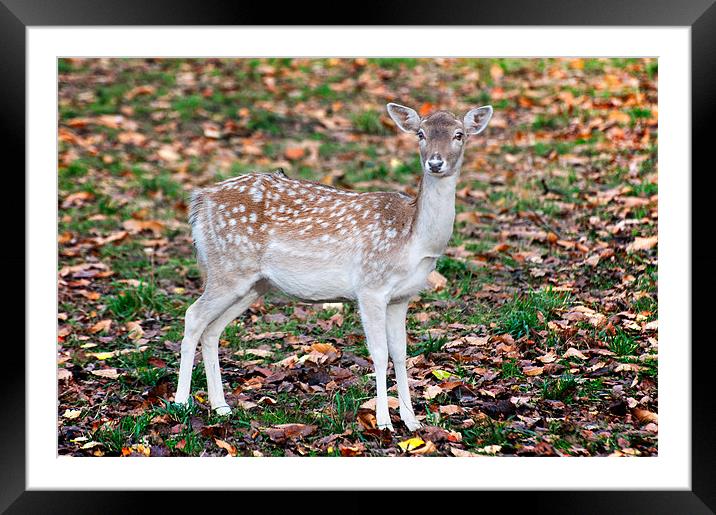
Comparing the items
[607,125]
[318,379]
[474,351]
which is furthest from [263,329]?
[607,125]

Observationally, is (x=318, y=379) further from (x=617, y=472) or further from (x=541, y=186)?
(x=541, y=186)

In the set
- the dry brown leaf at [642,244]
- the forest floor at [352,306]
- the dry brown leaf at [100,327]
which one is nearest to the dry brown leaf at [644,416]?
the forest floor at [352,306]

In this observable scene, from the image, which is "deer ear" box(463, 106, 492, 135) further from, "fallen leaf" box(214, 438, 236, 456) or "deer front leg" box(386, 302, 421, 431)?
"fallen leaf" box(214, 438, 236, 456)

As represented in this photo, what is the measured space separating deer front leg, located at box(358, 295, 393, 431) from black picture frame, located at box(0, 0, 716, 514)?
101 centimetres

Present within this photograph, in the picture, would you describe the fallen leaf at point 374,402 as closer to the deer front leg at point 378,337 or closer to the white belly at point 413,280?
the deer front leg at point 378,337

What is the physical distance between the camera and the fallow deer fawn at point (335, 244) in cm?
677

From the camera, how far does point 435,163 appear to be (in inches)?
255

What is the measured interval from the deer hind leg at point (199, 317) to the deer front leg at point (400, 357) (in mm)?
1004

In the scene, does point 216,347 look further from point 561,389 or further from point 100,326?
point 561,389

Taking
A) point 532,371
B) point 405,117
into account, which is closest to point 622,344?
point 532,371

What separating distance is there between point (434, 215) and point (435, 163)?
0.41m

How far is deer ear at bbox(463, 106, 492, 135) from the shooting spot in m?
6.83
